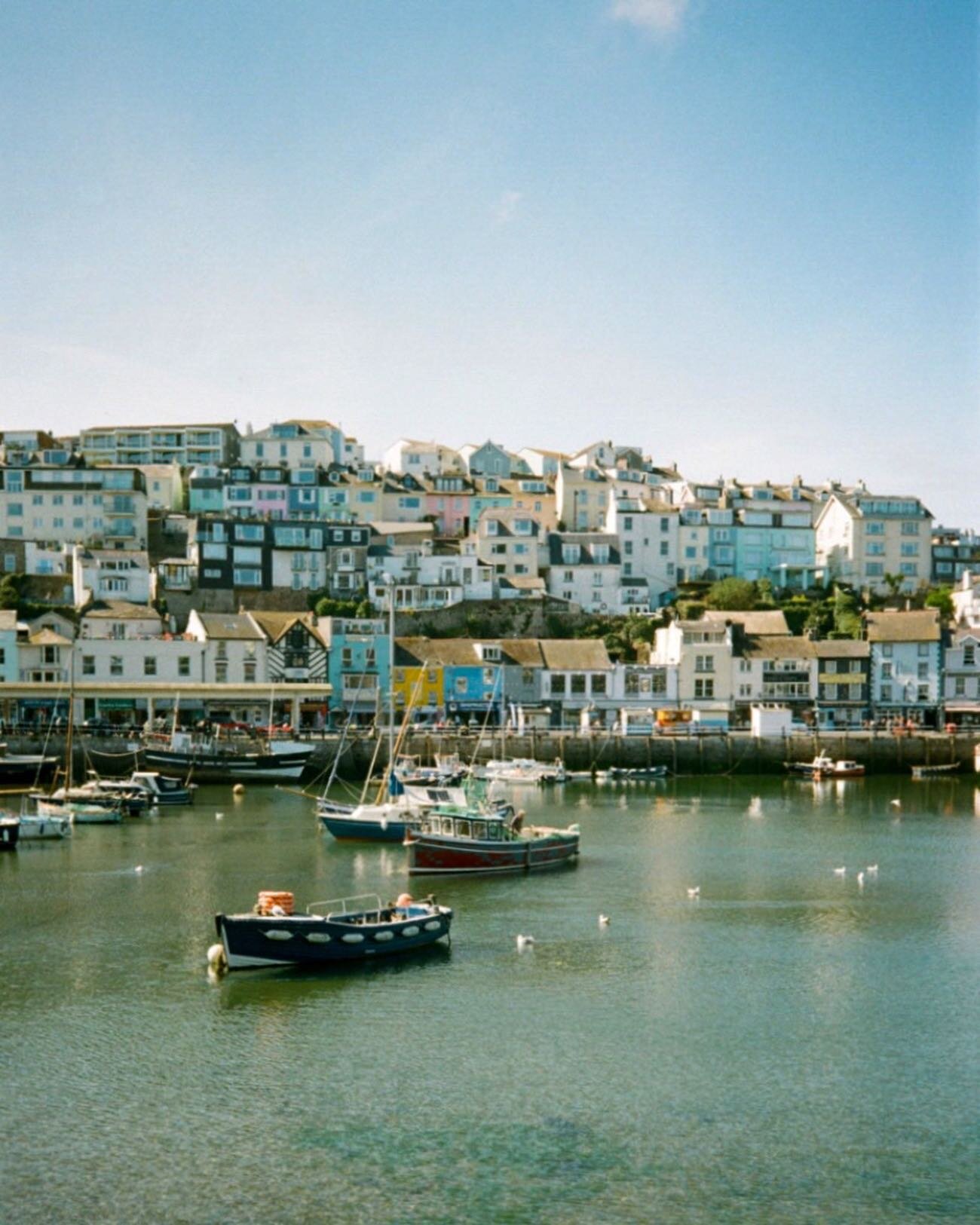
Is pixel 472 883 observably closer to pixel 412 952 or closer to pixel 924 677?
pixel 412 952

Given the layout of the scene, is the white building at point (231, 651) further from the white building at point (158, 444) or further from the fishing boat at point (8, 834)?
the white building at point (158, 444)

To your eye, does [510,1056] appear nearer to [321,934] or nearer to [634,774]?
[321,934]

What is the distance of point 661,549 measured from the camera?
103 metres

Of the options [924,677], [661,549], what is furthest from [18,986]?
[661,549]

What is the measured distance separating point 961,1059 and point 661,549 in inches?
3142

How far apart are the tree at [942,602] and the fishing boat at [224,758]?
52.1 metres

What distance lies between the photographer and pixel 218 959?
2923 cm

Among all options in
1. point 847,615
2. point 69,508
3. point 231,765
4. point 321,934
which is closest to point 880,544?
point 847,615

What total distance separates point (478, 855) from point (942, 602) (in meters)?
66.6

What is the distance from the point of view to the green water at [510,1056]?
18.8 metres

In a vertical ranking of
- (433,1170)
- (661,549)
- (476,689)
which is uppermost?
→ (661,549)

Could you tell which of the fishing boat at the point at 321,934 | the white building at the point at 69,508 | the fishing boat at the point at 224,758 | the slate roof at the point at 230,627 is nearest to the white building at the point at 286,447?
the white building at the point at 69,508

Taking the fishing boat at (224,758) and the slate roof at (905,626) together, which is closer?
the fishing boat at (224,758)

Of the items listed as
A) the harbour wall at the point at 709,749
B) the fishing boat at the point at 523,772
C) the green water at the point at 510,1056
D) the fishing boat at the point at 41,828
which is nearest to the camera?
the green water at the point at 510,1056
